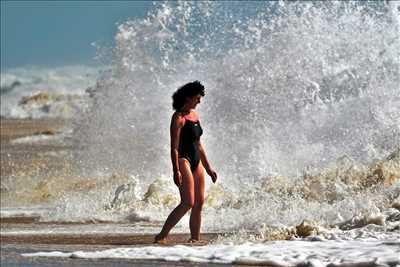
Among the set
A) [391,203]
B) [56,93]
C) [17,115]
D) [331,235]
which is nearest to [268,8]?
[391,203]

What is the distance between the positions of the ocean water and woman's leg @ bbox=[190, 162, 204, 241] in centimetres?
32

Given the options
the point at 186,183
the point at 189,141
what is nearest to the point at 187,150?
the point at 189,141

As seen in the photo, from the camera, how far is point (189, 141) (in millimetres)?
10539

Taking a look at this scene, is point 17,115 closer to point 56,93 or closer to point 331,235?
point 56,93

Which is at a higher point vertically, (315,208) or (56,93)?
(56,93)

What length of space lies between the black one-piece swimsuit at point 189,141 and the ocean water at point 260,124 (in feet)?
2.60

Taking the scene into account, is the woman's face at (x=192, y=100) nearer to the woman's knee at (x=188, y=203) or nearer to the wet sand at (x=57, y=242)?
the woman's knee at (x=188, y=203)

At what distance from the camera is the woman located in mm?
10445

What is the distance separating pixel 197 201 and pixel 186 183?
0.33 meters

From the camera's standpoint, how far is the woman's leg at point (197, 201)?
10.6 metres

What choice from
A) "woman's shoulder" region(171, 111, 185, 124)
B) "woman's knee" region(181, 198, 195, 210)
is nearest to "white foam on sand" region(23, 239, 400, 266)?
"woman's knee" region(181, 198, 195, 210)

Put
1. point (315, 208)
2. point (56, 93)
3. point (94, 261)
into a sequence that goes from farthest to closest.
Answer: point (56, 93)
point (315, 208)
point (94, 261)

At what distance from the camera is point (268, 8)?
18.9 m

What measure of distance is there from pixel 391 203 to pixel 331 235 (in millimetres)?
1535
